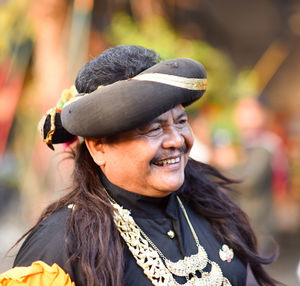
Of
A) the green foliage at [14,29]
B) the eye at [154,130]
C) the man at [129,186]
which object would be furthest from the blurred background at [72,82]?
the eye at [154,130]

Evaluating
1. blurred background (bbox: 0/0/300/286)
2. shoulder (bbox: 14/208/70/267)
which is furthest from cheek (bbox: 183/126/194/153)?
blurred background (bbox: 0/0/300/286)

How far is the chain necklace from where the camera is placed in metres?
1.70

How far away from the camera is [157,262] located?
1726 millimetres

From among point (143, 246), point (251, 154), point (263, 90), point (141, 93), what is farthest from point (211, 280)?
point (263, 90)

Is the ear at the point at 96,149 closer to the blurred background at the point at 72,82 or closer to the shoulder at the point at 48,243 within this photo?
the shoulder at the point at 48,243

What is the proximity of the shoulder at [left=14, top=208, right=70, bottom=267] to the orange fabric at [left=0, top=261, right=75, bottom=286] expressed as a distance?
0.13 ft

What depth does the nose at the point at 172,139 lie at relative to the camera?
1.68m

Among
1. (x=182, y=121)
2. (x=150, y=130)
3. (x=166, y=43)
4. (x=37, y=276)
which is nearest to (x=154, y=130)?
(x=150, y=130)

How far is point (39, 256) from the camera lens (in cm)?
161

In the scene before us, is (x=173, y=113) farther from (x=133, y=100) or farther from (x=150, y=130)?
(x=133, y=100)

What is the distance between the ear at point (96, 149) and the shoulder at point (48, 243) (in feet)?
0.63

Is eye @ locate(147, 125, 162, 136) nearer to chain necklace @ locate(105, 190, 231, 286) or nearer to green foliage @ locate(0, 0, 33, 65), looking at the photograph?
chain necklace @ locate(105, 190, 231, 286)

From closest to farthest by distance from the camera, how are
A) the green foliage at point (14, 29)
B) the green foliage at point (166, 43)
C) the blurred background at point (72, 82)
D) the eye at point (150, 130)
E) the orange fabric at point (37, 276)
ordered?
the orange fabric at point (37, 276) < the eye at point (150, 130) < the green foliage at point (166, 43) < the blurred background at point (72, 82) < the green foliage at point (14, 29)

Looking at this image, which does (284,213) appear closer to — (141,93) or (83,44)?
(83,44)
